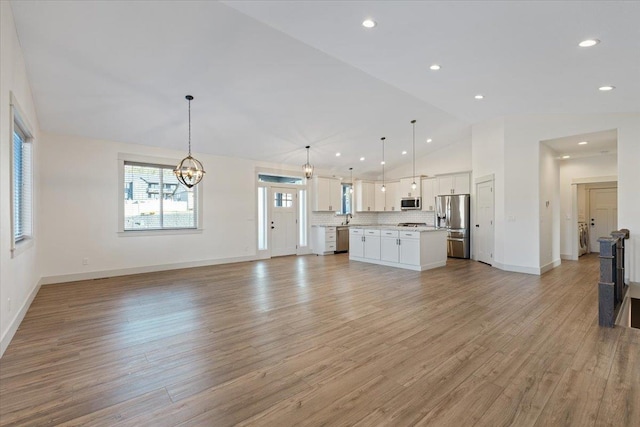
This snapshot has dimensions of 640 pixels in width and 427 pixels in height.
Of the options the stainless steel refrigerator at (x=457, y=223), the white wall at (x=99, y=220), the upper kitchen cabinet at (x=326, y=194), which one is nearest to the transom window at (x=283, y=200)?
the upper kitchen cabinet at (x=326, y=194)

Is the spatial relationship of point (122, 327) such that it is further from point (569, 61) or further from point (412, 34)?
point (569, 61)

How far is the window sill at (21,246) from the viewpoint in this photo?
135 inches

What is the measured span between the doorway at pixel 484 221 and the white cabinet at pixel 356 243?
9.44ft

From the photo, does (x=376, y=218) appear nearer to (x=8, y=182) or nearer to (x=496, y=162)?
(x=496, y=162)

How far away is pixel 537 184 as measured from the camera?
6.18 meters

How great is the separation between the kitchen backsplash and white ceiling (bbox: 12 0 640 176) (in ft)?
12.0

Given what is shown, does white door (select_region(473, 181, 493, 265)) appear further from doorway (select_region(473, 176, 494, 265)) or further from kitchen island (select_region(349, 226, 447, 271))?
kitchen island (select_region(349, 226, 447, 271))

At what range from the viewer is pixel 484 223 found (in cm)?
758

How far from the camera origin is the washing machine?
8680 mm

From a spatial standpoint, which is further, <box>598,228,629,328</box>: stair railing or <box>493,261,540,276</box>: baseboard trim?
<box>493,261,540,276</box>: baseboard trim

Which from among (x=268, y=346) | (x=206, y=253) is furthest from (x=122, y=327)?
(x=206, y=253)

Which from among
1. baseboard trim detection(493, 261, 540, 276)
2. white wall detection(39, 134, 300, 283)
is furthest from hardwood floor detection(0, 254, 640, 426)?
Result: baseboard trim detection(493, 261, 540, 276)

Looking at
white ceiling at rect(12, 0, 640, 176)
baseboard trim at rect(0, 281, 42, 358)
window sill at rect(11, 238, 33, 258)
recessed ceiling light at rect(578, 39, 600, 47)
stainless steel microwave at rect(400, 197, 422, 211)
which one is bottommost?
baseboard trim at rect(0, 281, 42, 358)

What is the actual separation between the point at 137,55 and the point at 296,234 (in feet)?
20.2
